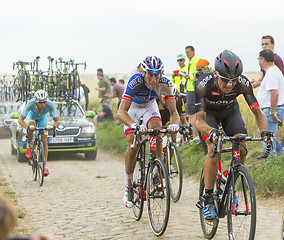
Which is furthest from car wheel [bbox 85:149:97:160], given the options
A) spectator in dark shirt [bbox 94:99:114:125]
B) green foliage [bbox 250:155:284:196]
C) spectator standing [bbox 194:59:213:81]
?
green foliage [bbox 250:155:284:196]

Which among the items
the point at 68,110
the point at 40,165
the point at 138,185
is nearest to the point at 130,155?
the point at 138,185

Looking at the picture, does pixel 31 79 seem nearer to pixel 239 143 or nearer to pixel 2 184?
pixel 2 184

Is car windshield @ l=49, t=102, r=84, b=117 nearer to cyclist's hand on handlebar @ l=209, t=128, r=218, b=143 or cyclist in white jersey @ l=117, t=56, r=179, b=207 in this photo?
cyclist in white jersey @ l=117, t=56, r=179, b=207

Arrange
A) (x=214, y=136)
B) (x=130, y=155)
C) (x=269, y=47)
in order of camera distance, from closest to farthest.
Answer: (x=214, y=136) < (x=130, y=155) < (x=269, y=47)

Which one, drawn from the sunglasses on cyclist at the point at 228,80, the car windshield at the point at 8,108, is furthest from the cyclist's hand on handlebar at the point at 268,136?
the car windshield at the point at 8,108

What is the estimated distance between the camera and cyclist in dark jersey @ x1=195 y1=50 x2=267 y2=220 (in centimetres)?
522

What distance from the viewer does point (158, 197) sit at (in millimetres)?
6109

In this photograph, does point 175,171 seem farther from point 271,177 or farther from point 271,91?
point 271,91

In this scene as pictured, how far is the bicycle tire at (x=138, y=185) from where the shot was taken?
6.69m

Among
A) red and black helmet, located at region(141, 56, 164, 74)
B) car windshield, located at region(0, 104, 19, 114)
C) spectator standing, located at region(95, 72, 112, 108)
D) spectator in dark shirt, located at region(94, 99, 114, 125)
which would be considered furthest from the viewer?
car windshield, located at region(0, 104, 19, 114)

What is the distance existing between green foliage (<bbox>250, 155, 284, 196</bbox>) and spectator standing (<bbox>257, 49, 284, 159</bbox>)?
1.49 feet

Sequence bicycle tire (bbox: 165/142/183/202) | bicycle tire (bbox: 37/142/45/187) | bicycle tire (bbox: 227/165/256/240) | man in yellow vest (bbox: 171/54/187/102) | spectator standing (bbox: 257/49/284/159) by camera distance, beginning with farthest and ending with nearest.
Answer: man in yellow vest (bbox: 171/54/187/102) → bicycle tire (bbox: 37/142/45/187) → spectator standing (bbox: 257/49/284/159) → bicycle tire (bbox: 165/142/183/202) → bicycle tire (bbox: 227/165/256/240)

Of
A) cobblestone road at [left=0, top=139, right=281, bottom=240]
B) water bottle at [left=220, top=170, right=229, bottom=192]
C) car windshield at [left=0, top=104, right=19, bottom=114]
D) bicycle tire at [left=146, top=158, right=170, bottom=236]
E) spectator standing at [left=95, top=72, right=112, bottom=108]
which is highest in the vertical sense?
spectator standing at [left=95, top=72, right=112, bottom=108]

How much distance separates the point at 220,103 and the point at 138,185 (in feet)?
5.91
